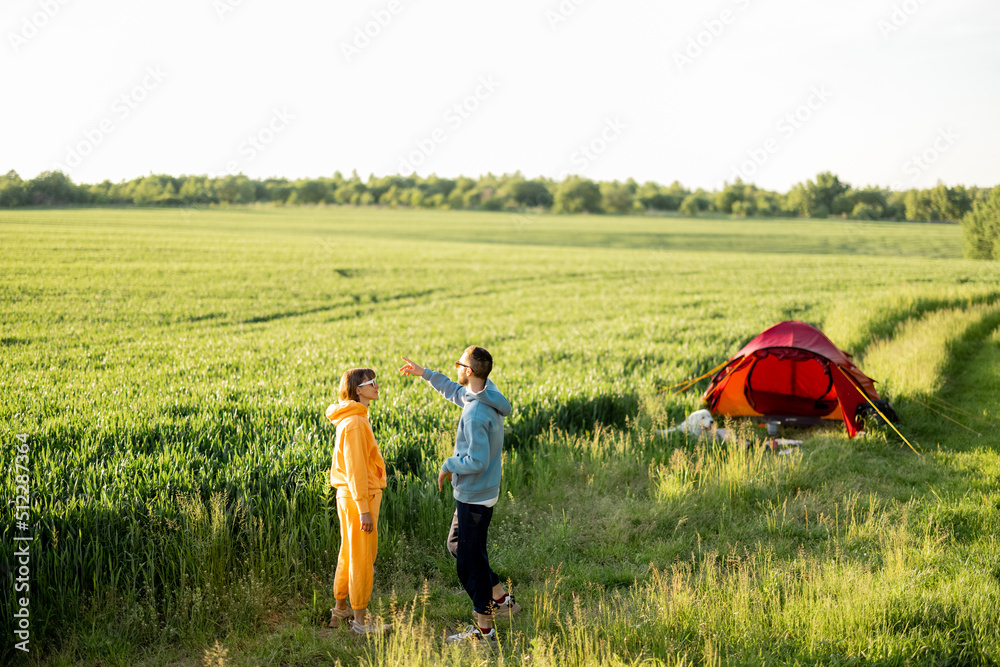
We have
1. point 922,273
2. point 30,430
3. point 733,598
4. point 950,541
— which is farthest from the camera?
point 922,273

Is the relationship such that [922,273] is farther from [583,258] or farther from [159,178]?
[159,178]

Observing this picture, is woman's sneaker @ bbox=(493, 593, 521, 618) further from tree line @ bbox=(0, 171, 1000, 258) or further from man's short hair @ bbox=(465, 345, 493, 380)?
tree line @ bbox=(0, 171, 1000, 258)

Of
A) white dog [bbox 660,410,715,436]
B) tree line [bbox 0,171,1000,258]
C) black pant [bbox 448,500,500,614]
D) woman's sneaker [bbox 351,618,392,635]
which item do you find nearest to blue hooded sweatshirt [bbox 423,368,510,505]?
black pant [bbox 448,500,500,614]

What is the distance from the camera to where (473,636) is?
4.71m

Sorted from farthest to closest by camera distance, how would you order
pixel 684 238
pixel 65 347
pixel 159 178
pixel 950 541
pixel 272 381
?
pixel 159 178 → pixel 684 238 → pixel 65 347 → pixel 272 381 → pixel 950 541

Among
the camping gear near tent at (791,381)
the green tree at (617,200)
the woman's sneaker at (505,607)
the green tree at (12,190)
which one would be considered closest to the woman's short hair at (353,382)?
the woman's sneaker at (505,607)

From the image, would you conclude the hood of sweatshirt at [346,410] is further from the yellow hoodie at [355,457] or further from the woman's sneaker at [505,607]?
the woman's sneaker at [505,607]

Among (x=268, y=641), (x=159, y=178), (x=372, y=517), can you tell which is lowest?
(x=268, y=641)

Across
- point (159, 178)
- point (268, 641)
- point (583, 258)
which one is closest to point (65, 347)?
point (268, 641)

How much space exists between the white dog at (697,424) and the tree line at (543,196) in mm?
75989

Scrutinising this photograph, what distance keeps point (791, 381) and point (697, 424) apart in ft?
8.94

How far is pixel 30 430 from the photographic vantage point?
7.26 metres

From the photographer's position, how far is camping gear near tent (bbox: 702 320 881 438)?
996cm

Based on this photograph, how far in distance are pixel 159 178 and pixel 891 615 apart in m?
113
